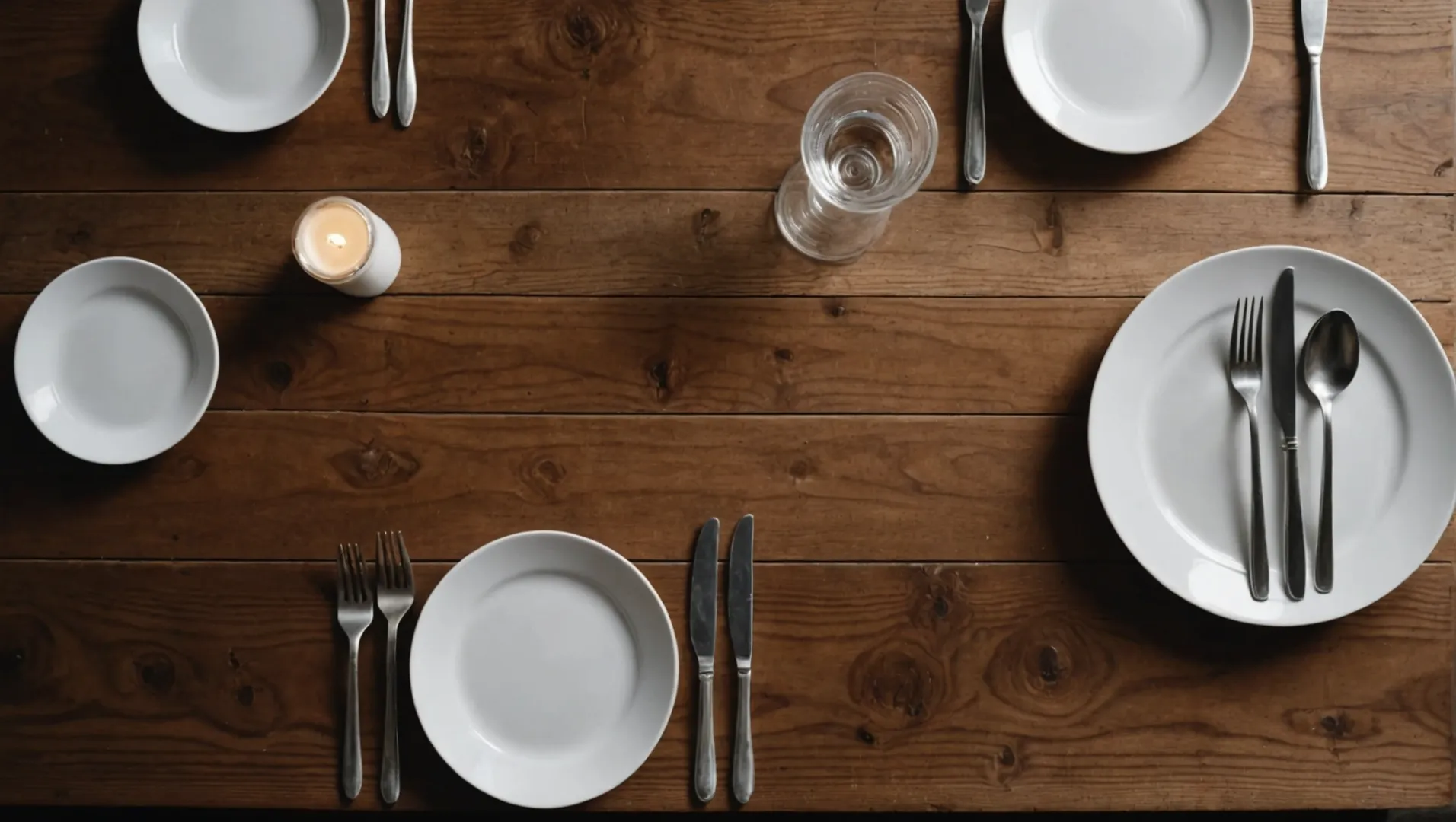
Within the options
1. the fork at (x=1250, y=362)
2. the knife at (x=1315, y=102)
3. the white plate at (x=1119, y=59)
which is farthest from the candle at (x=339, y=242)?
the knife at (x=1315, y=102)

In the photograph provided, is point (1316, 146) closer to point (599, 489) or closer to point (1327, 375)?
point (1327, 375)

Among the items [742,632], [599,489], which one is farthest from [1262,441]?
[599,489]

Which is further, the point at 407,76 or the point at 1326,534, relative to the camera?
the point at 407,76

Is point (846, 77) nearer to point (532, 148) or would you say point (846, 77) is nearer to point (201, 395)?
point (532, 148)

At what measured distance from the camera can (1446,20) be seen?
99cm

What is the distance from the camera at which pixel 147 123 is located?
102cm

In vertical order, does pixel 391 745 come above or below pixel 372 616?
below

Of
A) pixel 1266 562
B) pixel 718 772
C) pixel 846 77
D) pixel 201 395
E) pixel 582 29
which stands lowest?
pixel 718 772

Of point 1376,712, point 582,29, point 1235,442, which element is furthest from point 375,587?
point 1376,712

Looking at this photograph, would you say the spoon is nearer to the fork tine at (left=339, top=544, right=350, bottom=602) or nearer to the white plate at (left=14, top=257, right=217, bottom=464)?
the fork tine at (left=339, top=544, right=350, bottom=602)

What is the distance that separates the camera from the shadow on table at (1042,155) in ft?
3.25

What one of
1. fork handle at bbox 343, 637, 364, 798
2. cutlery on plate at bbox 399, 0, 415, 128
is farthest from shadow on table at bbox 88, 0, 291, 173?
fork handle at bbox 343, 637, 364, 798

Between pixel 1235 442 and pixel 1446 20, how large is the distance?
486 mm

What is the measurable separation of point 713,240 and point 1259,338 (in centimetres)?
53
